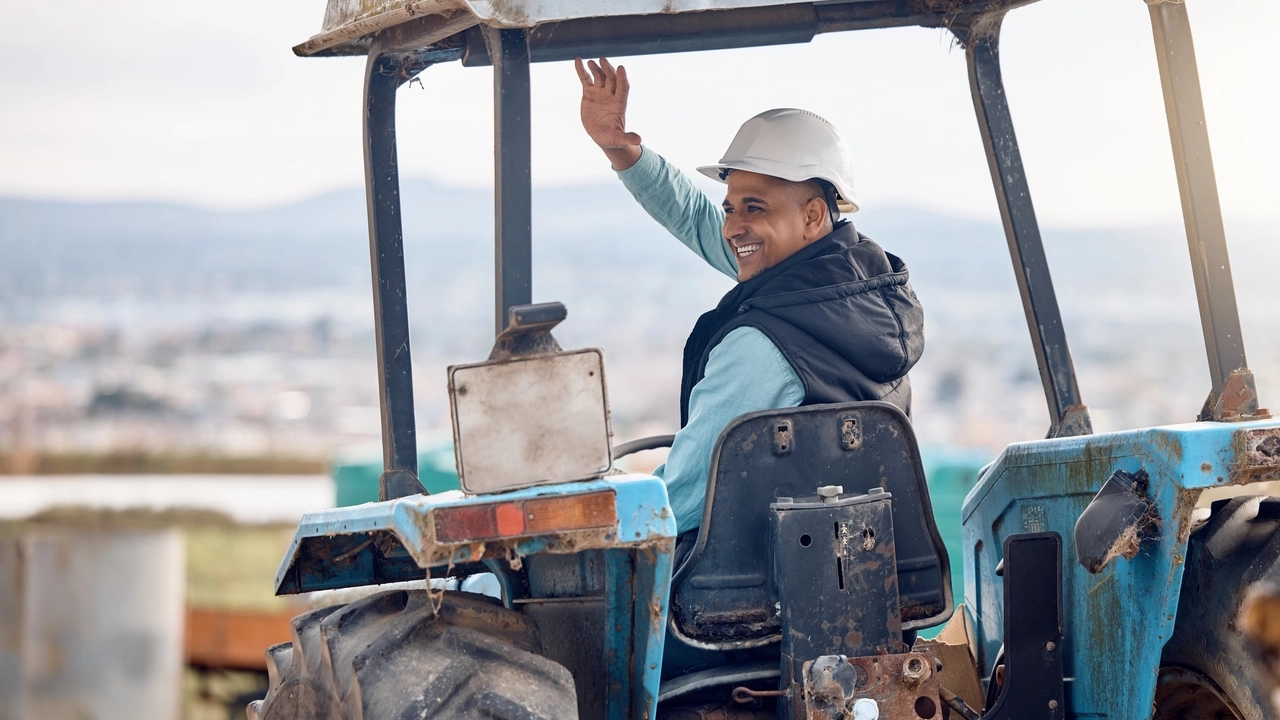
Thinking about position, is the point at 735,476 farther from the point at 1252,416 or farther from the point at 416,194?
the point at 416,194

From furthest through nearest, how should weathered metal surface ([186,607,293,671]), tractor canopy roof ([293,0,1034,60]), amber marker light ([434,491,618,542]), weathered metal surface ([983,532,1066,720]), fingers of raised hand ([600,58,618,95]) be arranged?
weathered metal surface ([186,607,293,671]) < fingers of raised hand ([600,58,618,95]) < weathered metal surface ([983,532,1066,720]) < tractor canopy roof ([293,0,1034,60]) < amber marker light ([434,491,618,542])

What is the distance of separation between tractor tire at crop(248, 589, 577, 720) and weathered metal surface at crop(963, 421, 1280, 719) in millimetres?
1224

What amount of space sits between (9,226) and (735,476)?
83.7 metres

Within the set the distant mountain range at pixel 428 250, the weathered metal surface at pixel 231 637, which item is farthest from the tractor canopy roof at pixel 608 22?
the distant mountain range at pixel 428 250

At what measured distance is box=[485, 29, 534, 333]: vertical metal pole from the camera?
9.66 ft

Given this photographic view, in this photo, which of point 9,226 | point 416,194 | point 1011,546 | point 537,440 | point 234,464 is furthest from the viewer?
point 416,194

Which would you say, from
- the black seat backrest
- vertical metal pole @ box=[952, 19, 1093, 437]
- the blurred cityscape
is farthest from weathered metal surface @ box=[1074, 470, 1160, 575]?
the blurred cityscape

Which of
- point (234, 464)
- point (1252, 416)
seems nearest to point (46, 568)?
point (1252, 416)

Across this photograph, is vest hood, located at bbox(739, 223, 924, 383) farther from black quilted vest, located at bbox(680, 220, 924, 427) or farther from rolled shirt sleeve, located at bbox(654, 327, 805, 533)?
rolled shirt sleeve, located at bbox(654, 327, 805, 533)

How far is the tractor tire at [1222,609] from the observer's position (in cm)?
299

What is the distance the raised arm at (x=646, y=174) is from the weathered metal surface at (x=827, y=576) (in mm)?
1303

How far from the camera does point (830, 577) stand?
302 cm

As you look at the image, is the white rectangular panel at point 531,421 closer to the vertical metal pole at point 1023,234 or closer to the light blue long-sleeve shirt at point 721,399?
the light blue long-sleeve shirt at point 721,399

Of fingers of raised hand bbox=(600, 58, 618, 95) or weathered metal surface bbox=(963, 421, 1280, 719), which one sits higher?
fingers of raised hand bbox=(600, 58, 618, 95)
